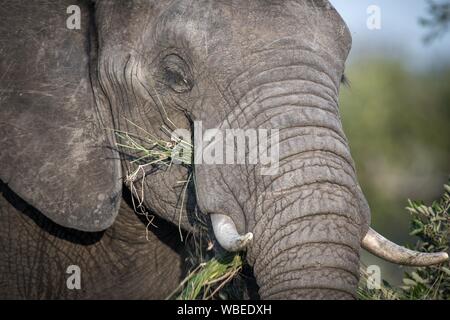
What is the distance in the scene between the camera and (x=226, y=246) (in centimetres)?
390

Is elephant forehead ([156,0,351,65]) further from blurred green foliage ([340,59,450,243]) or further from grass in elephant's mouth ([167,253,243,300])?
blurred green foliage ([340,59,450,243])

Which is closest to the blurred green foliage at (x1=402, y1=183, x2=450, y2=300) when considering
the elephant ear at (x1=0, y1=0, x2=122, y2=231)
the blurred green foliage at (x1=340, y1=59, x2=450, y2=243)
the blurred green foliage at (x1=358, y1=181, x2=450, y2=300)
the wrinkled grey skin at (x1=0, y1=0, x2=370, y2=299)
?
the blurred green foliage at (x1=358, y1=181, x2=450, y2=300)

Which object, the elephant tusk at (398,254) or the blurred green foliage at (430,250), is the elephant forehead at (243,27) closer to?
the elephant tusk at (398,254)

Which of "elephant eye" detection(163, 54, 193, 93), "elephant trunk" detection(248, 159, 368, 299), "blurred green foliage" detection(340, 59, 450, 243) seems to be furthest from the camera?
"blurred green foliage" detection(340, 59, 450, 243)

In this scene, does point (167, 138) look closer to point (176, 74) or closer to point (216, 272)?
point (176, 74)

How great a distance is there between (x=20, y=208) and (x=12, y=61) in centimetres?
86

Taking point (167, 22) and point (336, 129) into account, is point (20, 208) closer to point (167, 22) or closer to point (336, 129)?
point (167, 22)

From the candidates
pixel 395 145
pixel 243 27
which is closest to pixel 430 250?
pixel 243 27

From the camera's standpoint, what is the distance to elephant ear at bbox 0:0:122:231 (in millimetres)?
4637

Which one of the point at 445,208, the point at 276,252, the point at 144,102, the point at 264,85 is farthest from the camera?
the point at 445,208

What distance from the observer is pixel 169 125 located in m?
4.48

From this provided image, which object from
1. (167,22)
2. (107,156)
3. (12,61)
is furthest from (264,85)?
(12,61)

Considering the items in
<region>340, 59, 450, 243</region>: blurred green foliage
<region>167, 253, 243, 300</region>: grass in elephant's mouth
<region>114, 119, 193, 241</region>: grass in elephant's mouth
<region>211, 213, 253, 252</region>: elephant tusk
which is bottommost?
<region>167, 253, 243, 300</region>: grass in elephant's mouth

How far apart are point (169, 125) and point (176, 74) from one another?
0.91 feet
